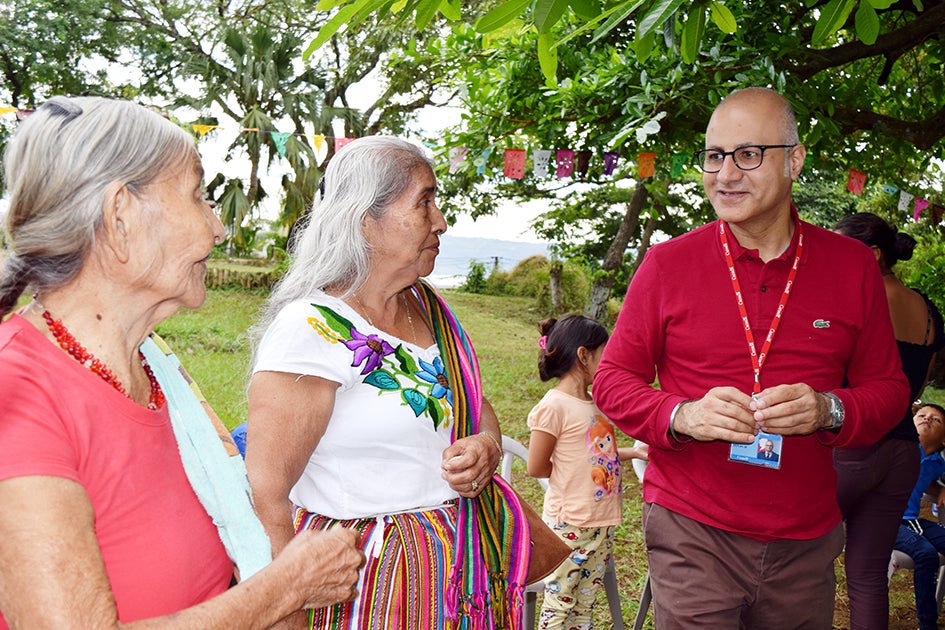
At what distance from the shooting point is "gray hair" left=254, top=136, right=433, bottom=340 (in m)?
1.96

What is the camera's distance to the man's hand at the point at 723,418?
1.88 m

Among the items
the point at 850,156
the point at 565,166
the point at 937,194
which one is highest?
the point at 937,194

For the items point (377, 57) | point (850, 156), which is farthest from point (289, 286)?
point (377, 57)

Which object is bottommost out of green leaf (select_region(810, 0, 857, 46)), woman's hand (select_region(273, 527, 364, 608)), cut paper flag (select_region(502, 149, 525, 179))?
woman's hand (select_region(273, 527, 364, 608))

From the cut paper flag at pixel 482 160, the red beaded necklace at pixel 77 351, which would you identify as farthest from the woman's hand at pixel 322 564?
the cut paper flag at pixel 482 160

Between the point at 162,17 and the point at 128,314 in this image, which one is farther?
the point at 162,17

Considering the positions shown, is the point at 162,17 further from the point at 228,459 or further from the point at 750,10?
the point at 228,459

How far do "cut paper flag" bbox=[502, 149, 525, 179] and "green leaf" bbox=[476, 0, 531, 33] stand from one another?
3.71 meters

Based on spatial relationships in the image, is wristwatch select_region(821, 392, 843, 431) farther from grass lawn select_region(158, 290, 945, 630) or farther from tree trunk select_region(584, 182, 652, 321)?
tree trunk select_region(584, 182, 652, 321)

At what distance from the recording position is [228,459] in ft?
4.57

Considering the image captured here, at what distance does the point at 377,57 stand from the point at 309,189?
375 cm

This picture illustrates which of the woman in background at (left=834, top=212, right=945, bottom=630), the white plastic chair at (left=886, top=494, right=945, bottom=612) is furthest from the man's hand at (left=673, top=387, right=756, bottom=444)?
the white plastic chair at (left=886, top=494, right=945, bottom=612)

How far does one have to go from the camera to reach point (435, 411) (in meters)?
1.89

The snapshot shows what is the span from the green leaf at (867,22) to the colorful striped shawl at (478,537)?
3.92 ft
